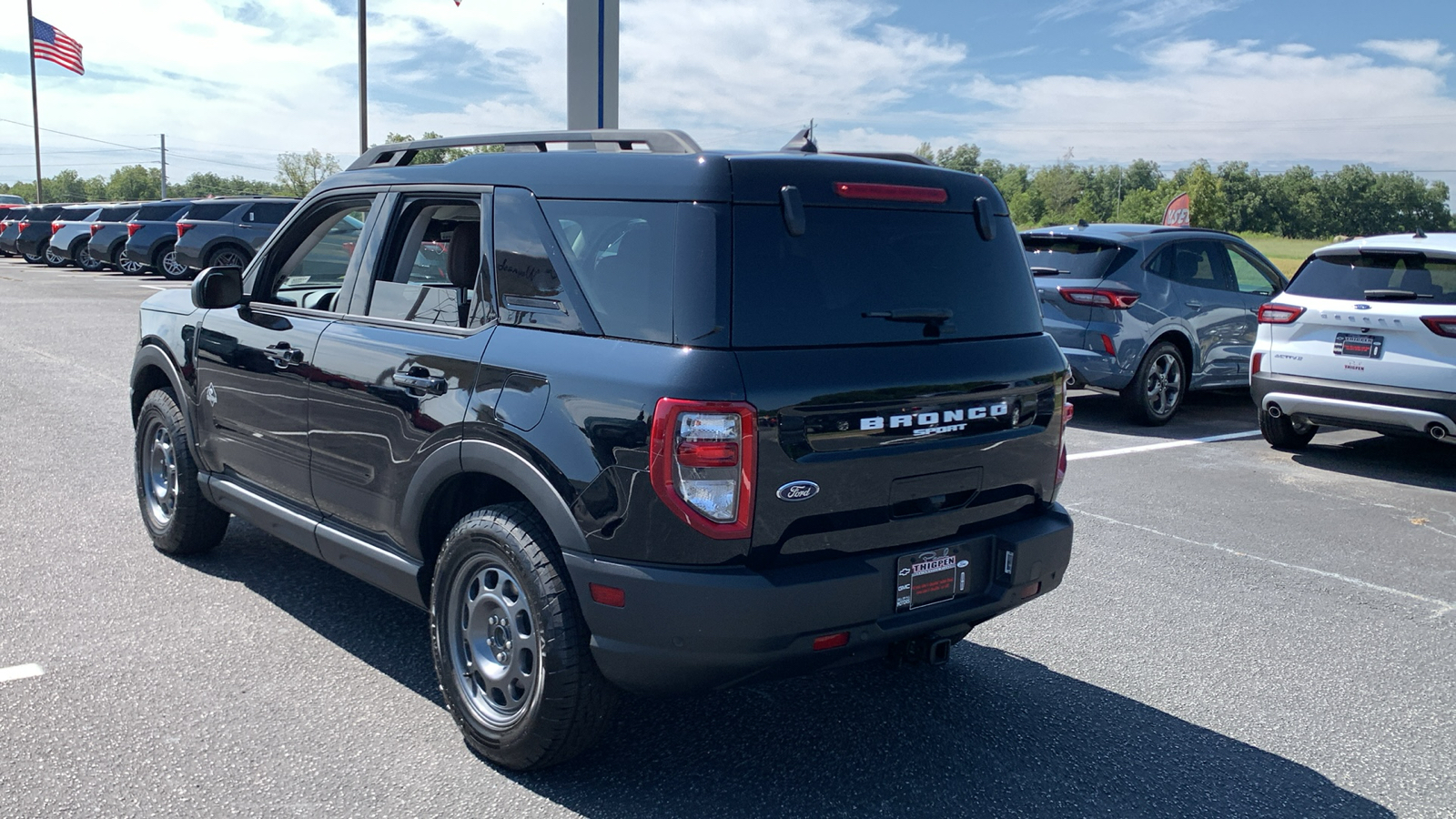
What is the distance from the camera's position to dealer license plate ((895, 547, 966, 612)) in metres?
3.22

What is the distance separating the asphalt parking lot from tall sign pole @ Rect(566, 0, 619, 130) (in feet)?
14.3

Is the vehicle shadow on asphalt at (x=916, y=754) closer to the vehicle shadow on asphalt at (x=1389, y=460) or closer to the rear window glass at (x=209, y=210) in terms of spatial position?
the vehicle shadow on asphalt at (x=1389, y=460)

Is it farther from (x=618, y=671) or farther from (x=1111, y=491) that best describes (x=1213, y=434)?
(x=618, y=671)

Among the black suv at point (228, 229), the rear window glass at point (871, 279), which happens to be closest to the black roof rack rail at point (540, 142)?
the rear window glass at point (871, 279)

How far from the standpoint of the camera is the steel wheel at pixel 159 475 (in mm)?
5270

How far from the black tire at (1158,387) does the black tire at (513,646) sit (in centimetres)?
759

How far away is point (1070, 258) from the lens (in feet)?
32.5

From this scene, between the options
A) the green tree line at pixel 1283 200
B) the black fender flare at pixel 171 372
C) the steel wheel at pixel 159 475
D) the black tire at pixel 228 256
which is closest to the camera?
the black fender flare at pixel 171 372

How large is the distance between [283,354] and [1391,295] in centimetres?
711

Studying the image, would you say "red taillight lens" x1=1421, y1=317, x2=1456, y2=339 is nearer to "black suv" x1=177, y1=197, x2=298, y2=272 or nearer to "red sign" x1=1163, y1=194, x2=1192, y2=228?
"red sign" x1=1163, y1=194, x2=1192, y2=228

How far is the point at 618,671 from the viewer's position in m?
3.05

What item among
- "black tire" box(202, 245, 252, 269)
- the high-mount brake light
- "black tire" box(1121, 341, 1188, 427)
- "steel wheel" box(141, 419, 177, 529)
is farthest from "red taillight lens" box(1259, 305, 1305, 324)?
"black tire" box(202, 245, 252, 269)

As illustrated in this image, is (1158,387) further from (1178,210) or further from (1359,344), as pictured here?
(1178,210)

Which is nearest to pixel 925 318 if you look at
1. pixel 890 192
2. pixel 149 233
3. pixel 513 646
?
pixel 890 192
